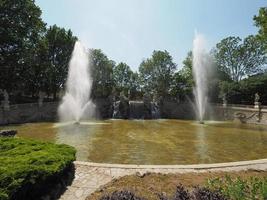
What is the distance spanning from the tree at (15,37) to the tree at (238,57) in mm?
39220

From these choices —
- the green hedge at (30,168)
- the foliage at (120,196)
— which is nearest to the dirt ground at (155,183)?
the green hedge at (30,168)

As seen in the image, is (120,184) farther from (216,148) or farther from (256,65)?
(256,65)

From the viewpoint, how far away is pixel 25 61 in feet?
113

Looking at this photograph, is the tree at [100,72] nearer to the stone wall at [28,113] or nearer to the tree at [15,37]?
the stone wall at [28,113]

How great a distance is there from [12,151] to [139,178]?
13.5ft

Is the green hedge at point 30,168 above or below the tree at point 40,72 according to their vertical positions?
below

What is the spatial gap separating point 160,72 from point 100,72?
13134 millimetres

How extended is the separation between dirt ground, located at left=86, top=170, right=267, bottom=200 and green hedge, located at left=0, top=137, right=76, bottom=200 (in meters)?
1.22

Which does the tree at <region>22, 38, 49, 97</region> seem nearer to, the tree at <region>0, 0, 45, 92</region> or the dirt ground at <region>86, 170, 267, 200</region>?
the tree at <region>0, 0, 45, 92</region>

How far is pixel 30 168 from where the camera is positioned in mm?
7395

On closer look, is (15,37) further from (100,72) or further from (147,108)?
(100,72)

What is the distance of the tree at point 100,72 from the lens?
58.2 metres

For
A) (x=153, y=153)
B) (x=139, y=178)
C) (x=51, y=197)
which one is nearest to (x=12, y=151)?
(x=51, y=197)

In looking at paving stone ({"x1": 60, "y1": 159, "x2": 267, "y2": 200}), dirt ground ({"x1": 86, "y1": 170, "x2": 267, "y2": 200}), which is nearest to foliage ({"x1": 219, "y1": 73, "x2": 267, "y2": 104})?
paving stone ({"x1": 60, "y1": 159, "x2": 267, "y2": 200})
